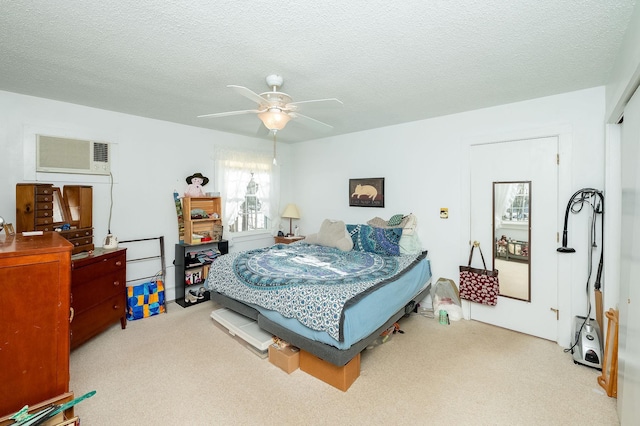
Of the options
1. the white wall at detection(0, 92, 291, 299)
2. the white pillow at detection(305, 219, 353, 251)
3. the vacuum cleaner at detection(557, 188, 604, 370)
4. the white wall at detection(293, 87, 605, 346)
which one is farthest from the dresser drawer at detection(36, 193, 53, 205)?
the vacuum cleaner at detection(557, 188, 604, 370)

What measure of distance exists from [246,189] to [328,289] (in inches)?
119

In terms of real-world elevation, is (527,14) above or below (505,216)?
above

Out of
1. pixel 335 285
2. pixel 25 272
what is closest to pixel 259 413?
pixel 335 285

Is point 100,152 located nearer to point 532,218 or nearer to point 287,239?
point 287,239

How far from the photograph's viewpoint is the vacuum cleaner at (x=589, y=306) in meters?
2.38

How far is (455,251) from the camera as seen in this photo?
3494 mm

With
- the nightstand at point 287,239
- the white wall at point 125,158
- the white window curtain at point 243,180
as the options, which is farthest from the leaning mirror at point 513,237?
the white wall at point 125,158

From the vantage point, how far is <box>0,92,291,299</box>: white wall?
2857 mm

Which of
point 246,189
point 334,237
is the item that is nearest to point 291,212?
point 246,189

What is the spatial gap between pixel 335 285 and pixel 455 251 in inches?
75.4

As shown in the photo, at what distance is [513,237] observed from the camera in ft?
10.2

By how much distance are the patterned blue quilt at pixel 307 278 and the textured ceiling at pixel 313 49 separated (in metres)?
1.73

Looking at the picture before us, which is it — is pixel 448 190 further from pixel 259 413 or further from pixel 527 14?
pixel 259 413

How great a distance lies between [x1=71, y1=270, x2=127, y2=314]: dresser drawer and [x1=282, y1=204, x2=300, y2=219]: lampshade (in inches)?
103
